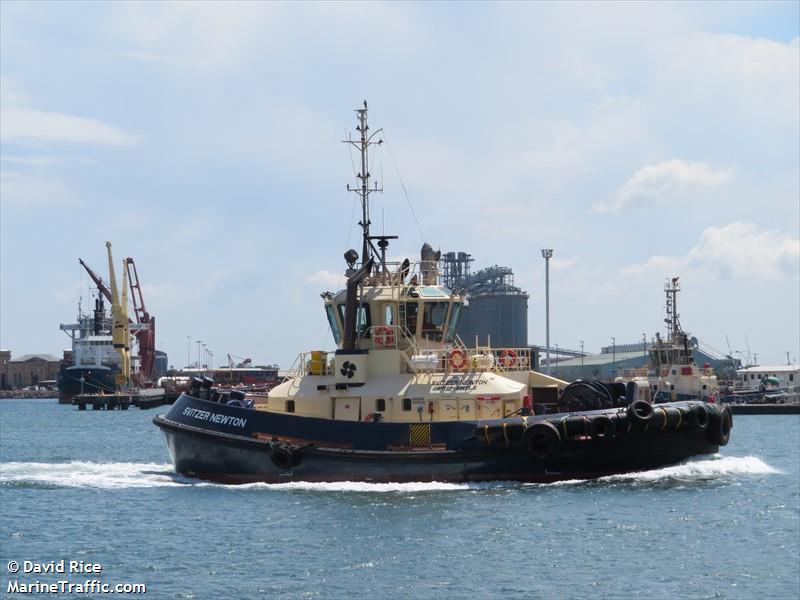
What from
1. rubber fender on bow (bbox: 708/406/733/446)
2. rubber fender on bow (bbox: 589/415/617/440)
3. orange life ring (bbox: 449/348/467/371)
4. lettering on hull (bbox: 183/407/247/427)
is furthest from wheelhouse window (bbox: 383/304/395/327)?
rubber fender on bow (bbox: 708/406/733/446)

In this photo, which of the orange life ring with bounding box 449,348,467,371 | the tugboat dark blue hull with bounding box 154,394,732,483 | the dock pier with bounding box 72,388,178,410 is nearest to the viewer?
the tugboat dark blue hull with bounding box 154,394,732,483

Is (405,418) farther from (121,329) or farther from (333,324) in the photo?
(121,329)

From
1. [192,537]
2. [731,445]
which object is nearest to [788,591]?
[192,537]

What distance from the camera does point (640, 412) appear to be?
22406 millimetres

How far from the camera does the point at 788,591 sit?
1473cm

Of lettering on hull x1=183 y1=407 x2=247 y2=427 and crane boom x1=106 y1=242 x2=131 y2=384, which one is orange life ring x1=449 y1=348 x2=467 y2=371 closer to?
lettering on hull x1=183 y1=407 x2=247 y2=427

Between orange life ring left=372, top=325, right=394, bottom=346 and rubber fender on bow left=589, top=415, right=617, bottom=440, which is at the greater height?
orange life ring left=372, top=325, right=394, bottom=346

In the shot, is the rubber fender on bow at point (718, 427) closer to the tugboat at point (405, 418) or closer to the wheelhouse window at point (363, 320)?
the tugboat at point (405, 418)

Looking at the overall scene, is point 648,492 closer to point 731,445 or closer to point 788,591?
point 788,591

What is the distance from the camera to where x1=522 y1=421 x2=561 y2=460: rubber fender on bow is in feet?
71.7

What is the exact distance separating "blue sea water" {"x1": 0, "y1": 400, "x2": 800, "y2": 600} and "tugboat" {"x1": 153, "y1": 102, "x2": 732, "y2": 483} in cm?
45

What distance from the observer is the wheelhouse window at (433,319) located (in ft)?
78.7

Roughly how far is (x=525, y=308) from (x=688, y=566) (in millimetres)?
84685

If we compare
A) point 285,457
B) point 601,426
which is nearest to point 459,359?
point 601,426
